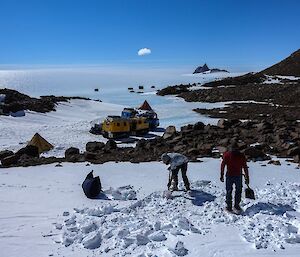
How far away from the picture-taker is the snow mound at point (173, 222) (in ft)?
29.1

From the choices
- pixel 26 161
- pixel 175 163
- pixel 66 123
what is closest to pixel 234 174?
pixel 175 163

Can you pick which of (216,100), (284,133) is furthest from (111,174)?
(216,100)

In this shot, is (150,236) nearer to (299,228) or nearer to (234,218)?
(234,218)

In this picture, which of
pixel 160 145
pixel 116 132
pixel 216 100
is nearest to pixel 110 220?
pixel 160 145

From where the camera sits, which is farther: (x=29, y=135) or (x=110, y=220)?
(x=29, y=135)

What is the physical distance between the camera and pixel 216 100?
182 feet

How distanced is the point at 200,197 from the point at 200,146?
8.57m

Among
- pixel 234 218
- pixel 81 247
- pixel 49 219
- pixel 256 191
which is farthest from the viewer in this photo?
pixel 256 191

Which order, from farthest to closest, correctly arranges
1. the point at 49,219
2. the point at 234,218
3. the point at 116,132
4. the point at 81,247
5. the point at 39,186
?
the point at 116,132 < the point at 39,186 < the point at 49,219 < the point at 234,218 < the point at 81,247

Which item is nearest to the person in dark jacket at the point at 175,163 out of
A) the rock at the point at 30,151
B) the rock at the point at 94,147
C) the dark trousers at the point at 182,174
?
the dark trousers at the point at 182,174

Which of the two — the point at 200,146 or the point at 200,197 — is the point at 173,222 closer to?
the point at 200,197

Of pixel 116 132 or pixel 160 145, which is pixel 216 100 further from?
pixel 160 145

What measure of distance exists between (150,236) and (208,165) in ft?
23.7

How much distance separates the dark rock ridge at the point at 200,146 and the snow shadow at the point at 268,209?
636cm
